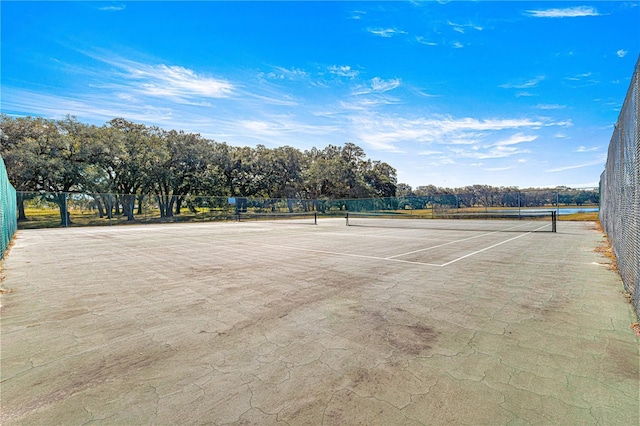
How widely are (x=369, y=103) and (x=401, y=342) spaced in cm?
2136

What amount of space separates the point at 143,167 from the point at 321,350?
32059 millimetres

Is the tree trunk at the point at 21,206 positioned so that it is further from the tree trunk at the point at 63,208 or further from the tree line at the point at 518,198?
the tree line at the point at 518,198

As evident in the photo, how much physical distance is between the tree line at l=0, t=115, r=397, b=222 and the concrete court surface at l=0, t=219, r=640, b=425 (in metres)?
24.2

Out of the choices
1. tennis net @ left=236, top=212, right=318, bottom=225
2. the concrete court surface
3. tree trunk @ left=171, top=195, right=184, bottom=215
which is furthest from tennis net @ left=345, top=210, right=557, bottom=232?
tree trunk @ left=171, top=195, right=184, bottom=215

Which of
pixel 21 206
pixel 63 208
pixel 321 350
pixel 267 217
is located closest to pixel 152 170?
pixel 63 208

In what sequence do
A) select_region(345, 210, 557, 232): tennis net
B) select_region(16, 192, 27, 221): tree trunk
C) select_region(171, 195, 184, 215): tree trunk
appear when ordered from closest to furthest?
select_region(16, 192, 27, 221): tree trunk → select_region(345, 210, 557, 232): tennis net → select_region(171, 195, 184, 215): tree trunk

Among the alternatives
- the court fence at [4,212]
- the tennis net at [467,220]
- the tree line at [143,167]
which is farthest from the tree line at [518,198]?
the court fence at [4,212]

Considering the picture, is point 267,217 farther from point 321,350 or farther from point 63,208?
point 321,350

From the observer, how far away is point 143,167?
28.7 m

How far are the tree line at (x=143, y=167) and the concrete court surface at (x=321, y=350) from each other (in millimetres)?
24236

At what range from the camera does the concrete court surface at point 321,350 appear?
175 cm

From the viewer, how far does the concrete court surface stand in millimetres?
1755

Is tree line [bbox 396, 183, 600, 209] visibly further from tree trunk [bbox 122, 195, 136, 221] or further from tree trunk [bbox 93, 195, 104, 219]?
tree trunk [bbox 93, 195, 104, 219]

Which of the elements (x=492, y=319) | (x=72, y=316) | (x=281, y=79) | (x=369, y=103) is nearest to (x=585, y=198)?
(x=369, y=103)
